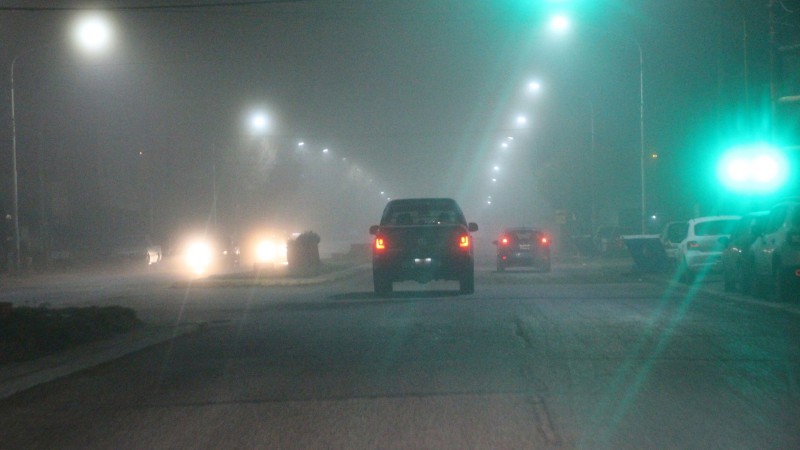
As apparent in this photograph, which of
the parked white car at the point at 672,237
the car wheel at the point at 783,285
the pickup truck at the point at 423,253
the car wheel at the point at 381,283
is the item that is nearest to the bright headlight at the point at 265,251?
the parked white car at the point at 672,237

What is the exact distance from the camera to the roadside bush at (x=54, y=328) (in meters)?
14.2

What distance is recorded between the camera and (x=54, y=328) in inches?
613

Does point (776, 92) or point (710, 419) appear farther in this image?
point (776, 92)

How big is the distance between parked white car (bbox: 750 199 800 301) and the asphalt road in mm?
1167

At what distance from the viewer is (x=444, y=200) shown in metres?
27.1

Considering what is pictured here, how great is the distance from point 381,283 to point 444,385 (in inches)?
585

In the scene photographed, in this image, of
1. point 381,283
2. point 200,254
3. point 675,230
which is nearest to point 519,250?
point 675,230

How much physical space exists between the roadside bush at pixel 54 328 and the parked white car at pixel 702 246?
17.3m

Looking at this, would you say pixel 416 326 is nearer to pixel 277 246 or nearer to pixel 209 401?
pixel 209 401

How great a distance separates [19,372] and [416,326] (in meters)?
6.94

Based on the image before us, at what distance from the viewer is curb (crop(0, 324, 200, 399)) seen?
11844 millimetres

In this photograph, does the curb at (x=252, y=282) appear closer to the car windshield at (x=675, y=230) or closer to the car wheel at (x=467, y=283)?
the car wheel at (x=467, y=283)

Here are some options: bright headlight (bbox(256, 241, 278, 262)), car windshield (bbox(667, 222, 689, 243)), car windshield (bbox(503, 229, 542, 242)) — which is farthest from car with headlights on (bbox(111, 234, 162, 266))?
car windshield (bbox(667, 222, 689, 243))

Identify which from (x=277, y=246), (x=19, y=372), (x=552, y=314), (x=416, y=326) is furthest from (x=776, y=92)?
(x=277, y=246)
